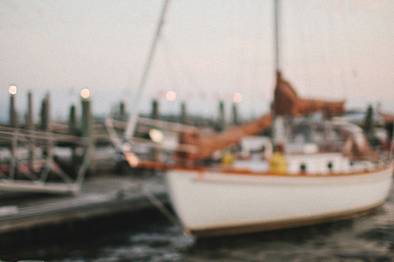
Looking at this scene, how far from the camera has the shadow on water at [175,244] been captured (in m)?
15.8

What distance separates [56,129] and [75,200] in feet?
52.9

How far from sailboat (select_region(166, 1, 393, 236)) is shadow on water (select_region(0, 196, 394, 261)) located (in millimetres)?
569

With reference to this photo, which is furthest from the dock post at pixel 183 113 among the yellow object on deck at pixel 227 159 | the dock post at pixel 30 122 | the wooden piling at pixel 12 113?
the yellow object on deck at pixel 227 159

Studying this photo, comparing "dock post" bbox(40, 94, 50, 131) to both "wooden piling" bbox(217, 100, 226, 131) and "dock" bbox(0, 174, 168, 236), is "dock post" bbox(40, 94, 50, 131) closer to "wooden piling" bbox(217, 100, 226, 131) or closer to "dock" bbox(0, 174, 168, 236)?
"dock" bbox(0, 174, 168, 236)

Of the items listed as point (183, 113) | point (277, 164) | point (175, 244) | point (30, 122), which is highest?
point (30, 122)

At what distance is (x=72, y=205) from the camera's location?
1869cm

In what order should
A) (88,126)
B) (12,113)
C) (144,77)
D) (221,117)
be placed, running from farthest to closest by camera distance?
(221,117), (88,126), (12,113), (144,77)

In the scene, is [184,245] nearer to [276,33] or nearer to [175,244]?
[175,244]

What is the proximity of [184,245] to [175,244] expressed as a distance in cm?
37

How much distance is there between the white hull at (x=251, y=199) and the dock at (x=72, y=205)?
3130 mm

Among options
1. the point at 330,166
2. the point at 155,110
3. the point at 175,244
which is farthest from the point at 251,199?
the point at 155,110

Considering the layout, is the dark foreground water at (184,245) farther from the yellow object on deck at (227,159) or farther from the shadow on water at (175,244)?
the yellow object on deck at (227,159)

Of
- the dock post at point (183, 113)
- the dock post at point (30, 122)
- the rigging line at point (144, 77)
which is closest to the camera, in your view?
the rigging line at point (144, 77)


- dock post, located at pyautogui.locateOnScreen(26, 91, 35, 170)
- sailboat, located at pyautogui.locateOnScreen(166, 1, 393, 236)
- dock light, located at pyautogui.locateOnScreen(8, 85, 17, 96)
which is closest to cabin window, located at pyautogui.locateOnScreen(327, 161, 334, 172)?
sailboat, located at pyautogui.locateOnScreen(166, 1, 393, 236)
